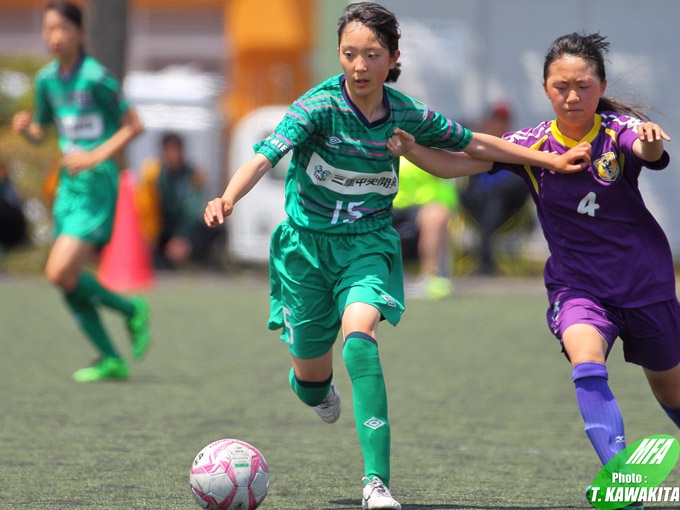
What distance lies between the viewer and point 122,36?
15711 mm

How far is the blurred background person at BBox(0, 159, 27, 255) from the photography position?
15.2 metres

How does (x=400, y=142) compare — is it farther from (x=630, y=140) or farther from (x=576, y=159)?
(x=630, y=140)

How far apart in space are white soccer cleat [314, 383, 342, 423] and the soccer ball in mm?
1063

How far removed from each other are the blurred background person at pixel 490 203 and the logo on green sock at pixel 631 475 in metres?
10.5

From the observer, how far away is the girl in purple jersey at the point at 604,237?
4664 millimetres

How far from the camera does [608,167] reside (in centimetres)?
474

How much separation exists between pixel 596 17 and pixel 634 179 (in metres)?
13.3

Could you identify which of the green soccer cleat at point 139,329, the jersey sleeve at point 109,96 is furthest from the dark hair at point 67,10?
the green soccer cleat at point 139,329

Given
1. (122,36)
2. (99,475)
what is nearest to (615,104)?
(99,475)

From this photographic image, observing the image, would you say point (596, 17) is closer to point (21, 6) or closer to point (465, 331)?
point (465, 331)

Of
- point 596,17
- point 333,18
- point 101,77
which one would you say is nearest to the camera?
point 101,77

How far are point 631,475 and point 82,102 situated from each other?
4.80 m

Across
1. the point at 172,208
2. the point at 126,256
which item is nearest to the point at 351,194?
the point at 126,256

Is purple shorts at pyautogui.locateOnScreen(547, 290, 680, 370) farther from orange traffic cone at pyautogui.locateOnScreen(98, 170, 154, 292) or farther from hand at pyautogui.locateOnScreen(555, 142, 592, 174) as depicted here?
orange traffic cone at pyautogui.locateOnScreen(98, 170, 154, 292)
